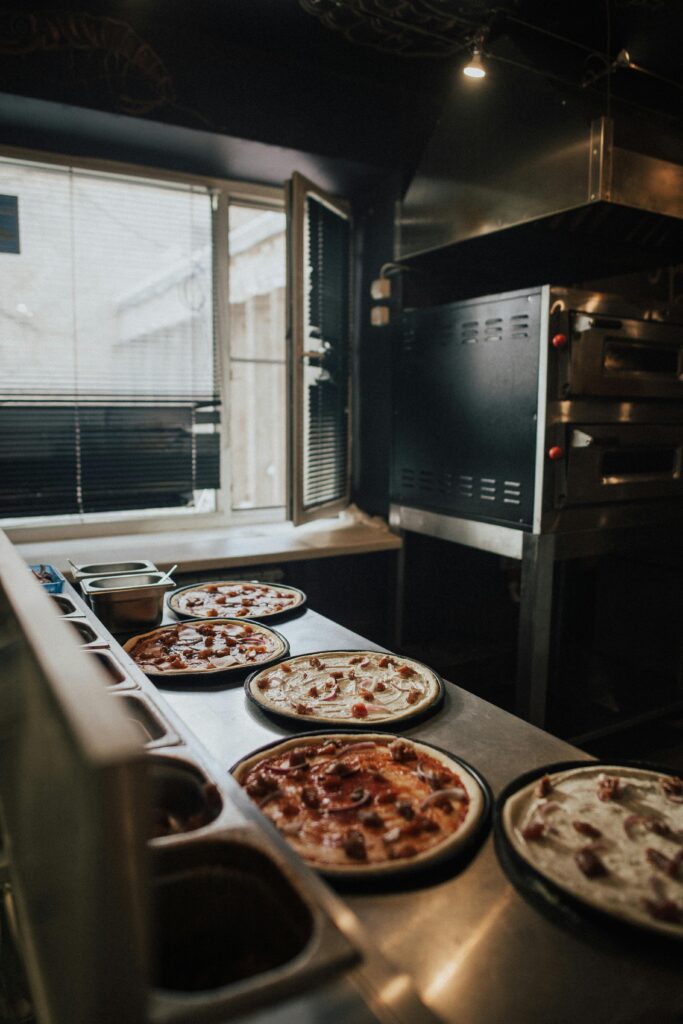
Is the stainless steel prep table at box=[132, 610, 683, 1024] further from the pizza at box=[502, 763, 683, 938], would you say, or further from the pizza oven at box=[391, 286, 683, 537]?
the pizza oven at box=[391, 286, 683, 537]

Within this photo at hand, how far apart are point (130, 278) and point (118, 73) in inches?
33.9

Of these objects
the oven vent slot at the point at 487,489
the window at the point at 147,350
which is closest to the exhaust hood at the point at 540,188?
the window at the point at 147,350

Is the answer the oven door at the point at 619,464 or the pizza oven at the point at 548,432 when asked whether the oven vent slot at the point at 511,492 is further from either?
the oven door at the point at 619,464

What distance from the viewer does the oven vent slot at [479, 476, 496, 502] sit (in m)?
2.94

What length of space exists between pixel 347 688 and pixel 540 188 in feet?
7.18

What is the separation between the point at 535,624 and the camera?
8.87 feet

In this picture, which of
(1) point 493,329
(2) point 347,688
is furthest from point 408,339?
(2) point 347,688

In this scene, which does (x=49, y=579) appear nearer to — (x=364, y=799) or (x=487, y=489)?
(x=364, y=799)

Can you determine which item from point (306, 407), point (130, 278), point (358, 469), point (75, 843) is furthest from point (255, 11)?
point (75, 843)

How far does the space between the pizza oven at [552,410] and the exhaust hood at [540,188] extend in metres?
0.40

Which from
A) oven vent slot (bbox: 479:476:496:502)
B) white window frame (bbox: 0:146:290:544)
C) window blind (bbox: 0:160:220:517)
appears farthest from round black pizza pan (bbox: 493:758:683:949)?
window blind (bbox: 0:160:220:517)

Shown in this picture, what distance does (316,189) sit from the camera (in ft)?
11.2

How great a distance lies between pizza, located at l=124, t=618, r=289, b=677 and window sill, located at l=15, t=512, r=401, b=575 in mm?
937

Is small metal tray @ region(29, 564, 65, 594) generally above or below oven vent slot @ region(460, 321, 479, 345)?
below
